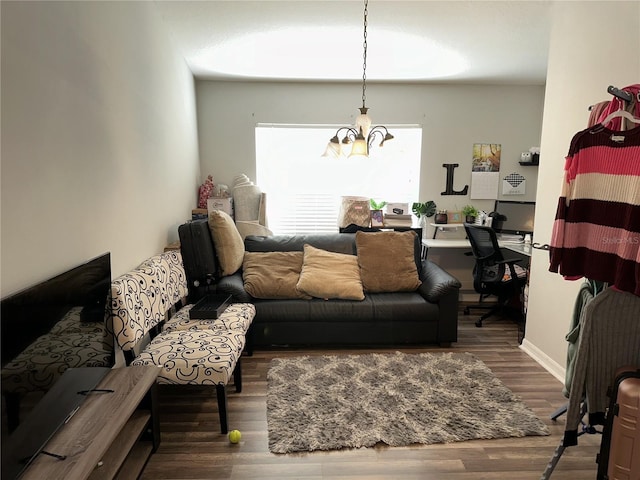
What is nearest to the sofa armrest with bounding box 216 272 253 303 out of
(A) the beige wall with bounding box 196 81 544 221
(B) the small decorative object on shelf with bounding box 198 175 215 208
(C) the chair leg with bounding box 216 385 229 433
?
(C) the chair leg with bounding box 216 385 229 433

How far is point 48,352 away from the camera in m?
1.38

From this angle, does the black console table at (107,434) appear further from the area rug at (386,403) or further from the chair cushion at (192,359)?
the area rug at (386,403)

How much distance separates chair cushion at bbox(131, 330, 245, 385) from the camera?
6.64 feet

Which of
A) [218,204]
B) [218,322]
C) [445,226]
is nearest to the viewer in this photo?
[218,322]

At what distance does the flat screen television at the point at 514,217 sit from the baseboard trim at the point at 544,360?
4.82ft

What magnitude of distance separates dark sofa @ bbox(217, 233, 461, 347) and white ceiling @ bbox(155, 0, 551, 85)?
2037mm

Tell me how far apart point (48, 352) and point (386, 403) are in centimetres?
184

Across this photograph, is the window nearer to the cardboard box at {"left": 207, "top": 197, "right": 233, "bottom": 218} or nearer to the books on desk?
the cardboard box at {"left": 207, "top": 197, "right": 233, "bottom": 218}

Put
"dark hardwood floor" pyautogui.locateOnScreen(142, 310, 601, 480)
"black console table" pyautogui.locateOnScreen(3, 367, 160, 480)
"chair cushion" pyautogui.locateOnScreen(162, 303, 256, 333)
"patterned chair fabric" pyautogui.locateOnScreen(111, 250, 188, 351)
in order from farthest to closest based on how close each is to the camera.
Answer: "chair cushion" pyautogui.locateOnScreen(162, 303, 256, 333), "patterned chair fabric" pyautogui.locateOnScreen(111, 250, 188, 351), "dark hardwood floor" pyautogui.locateOnScreen(142, 310, 601, 480), "black console table" pyautogui.locateOnScreen(3, 367, 160, 480)

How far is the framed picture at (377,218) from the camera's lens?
4.47 m

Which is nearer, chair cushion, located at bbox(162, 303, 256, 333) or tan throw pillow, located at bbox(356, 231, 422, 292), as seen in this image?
chair cushion, located at bbox(162, 303, 256, 333)

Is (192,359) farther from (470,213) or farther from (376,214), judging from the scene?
(470,213)

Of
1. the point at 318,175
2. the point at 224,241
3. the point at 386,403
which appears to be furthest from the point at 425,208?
the point at 386,403

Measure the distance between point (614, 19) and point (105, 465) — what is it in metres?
3.49
